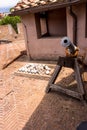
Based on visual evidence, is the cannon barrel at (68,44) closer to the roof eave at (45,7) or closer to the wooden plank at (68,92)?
the wooden plank at (68,92)

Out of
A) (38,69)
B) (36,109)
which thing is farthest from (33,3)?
(36,109)

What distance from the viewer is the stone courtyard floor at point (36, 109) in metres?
3.97

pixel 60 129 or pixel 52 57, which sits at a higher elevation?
pixel 52 57

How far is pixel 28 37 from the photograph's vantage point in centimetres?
852

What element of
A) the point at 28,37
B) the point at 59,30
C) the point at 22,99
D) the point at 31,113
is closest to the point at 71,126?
the point at 31,113

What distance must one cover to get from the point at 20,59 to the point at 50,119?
562 cm

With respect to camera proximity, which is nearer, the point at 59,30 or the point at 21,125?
the point at 21,125

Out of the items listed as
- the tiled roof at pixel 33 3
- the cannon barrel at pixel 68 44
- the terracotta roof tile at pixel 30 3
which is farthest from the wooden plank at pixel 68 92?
the terracotta roof tile at pixel 30 3

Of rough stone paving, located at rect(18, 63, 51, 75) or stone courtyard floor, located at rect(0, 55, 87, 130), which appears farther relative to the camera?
rough stone paving, located at rect(18, 63, 51, 75)

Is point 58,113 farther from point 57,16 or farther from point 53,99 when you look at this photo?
point 57,16

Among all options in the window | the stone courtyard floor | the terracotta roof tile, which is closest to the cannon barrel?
the stone courtyard floor

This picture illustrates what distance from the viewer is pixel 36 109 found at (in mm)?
4547

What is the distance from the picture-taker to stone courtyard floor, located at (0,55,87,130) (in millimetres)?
3975

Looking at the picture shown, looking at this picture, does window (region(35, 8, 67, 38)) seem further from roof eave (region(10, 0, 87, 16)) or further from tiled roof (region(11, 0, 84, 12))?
roof eave (region(10, 0, 87, 16))
